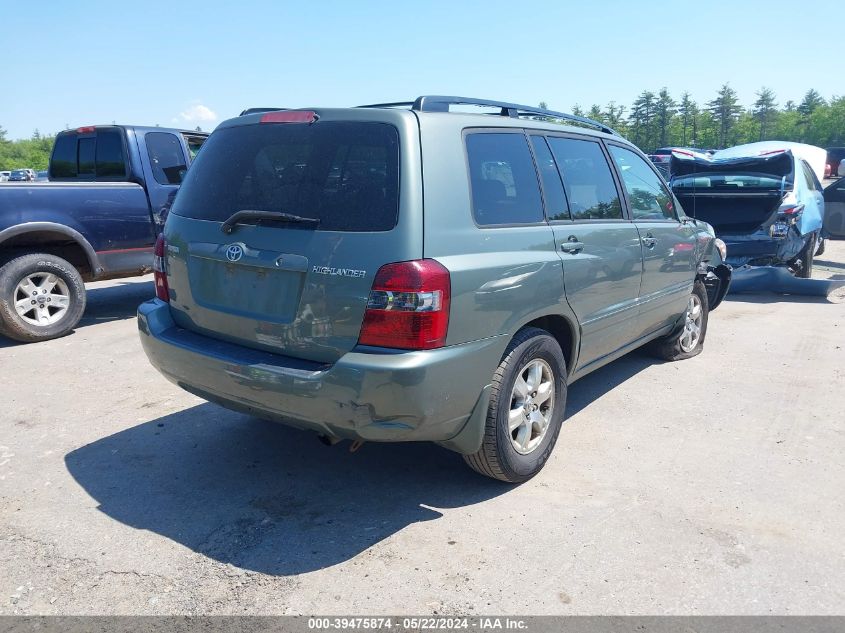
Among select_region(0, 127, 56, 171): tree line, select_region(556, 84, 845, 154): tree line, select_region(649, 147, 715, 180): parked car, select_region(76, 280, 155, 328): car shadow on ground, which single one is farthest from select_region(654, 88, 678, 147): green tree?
select_region(76, 280, 155, 328): car shadow on ground

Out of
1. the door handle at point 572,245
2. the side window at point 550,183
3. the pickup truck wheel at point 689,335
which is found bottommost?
the pickup truck wheel at point 689,335

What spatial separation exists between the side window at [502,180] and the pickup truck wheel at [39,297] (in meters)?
5.12

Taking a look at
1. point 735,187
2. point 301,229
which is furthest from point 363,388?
point 735,187

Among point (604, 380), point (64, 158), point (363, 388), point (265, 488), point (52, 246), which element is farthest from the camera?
point (64, 158)

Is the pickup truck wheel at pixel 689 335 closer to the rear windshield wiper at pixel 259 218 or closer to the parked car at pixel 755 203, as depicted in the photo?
the parked car at pixel 755 203

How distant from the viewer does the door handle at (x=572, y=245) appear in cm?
368

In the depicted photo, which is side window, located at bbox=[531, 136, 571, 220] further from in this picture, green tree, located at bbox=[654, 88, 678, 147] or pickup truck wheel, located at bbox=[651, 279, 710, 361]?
green tree, located at bbox=[654, 88, 678, 147]

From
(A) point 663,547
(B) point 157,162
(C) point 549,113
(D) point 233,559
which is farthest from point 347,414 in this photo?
(B) point 157,162

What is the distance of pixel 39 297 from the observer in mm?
6551

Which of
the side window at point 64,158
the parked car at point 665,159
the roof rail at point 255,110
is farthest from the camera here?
the parked car at point 665,159

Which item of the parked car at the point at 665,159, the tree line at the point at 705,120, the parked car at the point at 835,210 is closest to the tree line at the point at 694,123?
the tree line at the point at 705,120

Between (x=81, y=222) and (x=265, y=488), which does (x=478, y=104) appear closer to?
(x=265, y=488)

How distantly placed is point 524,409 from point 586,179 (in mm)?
1592

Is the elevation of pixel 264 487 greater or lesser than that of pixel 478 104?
lesser
